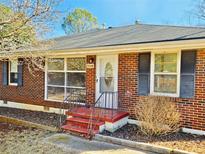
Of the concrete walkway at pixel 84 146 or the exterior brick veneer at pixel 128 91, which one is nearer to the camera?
the concrete walkway at pixel 84 146

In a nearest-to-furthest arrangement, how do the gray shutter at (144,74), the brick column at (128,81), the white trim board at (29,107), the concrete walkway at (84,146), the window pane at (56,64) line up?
the concrete walkway at (84,146) < the gray shutter at (144,74) < the brick column at (128,81) < the window pane at (56,64) < the white trim board at (29,107)

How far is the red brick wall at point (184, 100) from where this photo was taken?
793cm

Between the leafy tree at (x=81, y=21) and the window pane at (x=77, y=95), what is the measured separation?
862 inches

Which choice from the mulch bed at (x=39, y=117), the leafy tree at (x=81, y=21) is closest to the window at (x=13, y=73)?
the mulch bed at (x=39, y=117)

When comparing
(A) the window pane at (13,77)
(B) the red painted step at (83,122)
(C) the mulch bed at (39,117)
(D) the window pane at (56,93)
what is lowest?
(C) the mulch bed at (39,117)

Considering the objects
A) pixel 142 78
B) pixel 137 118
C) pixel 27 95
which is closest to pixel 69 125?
pixel 137 118

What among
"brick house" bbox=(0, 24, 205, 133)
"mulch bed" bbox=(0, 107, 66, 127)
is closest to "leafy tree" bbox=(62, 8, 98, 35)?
"brick house" bbox=(0, 24, 205, 133)

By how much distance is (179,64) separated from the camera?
8352 mm

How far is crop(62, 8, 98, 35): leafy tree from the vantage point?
3259cm

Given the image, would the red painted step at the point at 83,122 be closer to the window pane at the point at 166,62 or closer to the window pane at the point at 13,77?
the window pane at the point at 166,62

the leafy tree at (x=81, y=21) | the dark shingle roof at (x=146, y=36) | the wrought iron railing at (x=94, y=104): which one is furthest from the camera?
the leafy tree at (x=81, y=21)

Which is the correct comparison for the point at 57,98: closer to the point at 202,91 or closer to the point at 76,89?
the point at 76,89

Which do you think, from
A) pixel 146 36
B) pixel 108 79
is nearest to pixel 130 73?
pixel 108 79

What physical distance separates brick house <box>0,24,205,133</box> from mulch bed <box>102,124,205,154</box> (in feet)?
1.86
